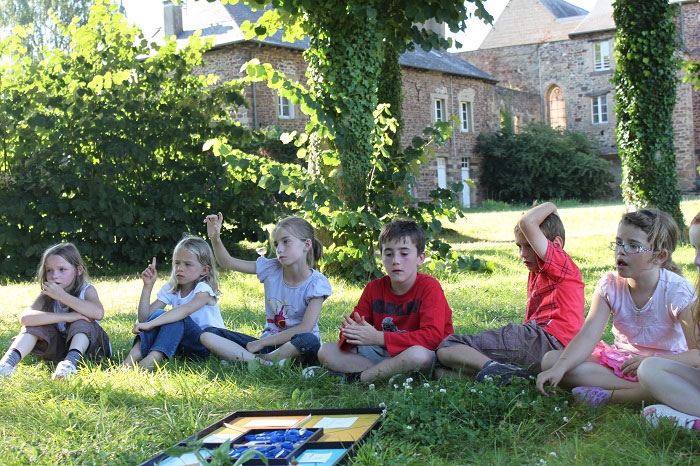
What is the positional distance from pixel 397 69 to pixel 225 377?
422 inches

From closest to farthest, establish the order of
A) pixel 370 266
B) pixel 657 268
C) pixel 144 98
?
pixel 657 268, pixel 370 266, pixel 144 98

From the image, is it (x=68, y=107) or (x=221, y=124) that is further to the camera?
(x=221, y=124)

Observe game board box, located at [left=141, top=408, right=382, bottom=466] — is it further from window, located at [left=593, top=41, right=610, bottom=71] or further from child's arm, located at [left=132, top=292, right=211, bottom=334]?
window, located at [left=593, top=41, right=610, bottom=71]

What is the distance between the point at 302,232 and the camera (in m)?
5.01

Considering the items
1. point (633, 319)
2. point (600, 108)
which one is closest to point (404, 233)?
point (633, 319)

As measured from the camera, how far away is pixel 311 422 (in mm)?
3357

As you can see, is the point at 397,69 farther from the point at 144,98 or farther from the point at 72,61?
the point at 72,61

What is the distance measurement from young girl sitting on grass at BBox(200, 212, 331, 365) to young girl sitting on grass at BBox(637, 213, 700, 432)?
2099 mm

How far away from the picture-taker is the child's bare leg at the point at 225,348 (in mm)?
4816

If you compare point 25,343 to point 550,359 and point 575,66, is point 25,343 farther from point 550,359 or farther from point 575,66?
point 575,66

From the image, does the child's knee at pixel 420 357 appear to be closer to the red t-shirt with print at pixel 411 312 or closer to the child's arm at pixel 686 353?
the red t-shirt with print at pixel 411 312

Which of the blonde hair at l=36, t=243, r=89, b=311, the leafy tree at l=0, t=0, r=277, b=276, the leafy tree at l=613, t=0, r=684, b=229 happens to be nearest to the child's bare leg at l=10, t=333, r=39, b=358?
the blonde hair at l=36, t=243, r=89, b=311

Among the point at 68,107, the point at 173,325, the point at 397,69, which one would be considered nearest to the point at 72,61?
the point at 68,107

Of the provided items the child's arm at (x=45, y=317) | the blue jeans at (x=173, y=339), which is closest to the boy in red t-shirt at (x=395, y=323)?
the blue jeans at (x=173, y=339)
